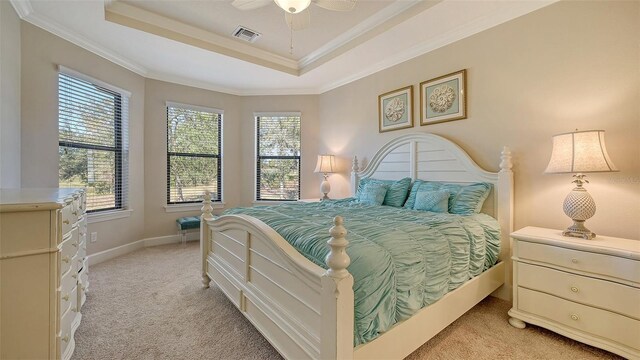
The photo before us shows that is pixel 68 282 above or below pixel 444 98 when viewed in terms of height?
below

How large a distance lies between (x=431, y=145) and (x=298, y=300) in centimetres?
233

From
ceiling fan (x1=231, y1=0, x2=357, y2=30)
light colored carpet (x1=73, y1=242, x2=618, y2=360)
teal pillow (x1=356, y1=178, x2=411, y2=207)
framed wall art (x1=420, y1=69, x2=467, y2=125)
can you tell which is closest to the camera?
light colored carpet (x1=73, y1=242, x2=618, y2=360)

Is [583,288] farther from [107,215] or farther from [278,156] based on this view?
[107,215]

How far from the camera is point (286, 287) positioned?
1.48 meters

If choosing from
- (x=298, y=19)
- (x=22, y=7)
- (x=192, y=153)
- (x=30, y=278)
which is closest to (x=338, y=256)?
(x=30, y=278)

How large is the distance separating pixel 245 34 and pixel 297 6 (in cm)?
165

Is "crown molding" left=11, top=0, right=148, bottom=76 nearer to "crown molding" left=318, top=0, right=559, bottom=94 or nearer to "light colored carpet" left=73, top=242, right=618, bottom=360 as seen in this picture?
"light colored carpet" left=73, top=242, right=618, bottom=360

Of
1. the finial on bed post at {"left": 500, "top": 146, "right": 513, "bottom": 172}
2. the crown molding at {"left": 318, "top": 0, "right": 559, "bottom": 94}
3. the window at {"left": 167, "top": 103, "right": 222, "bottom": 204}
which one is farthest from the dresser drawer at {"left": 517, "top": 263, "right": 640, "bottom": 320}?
the window at {"left": 167, "top": 103, "right": 222, "bottom": 204}

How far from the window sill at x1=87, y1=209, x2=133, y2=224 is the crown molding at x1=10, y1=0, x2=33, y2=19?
209 centimetres

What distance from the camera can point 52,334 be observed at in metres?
1.22

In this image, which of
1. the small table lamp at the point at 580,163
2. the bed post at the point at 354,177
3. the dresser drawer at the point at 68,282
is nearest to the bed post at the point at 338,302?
the dresser drawer at the point at 68,282

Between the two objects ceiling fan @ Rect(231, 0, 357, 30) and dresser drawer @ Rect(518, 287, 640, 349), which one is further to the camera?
ceiling fan @ Rect(231, 0, 357, 30)

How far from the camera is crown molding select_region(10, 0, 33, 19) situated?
2.29 meters

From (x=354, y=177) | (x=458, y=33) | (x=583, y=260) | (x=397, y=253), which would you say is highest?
(x=458, y=33)
